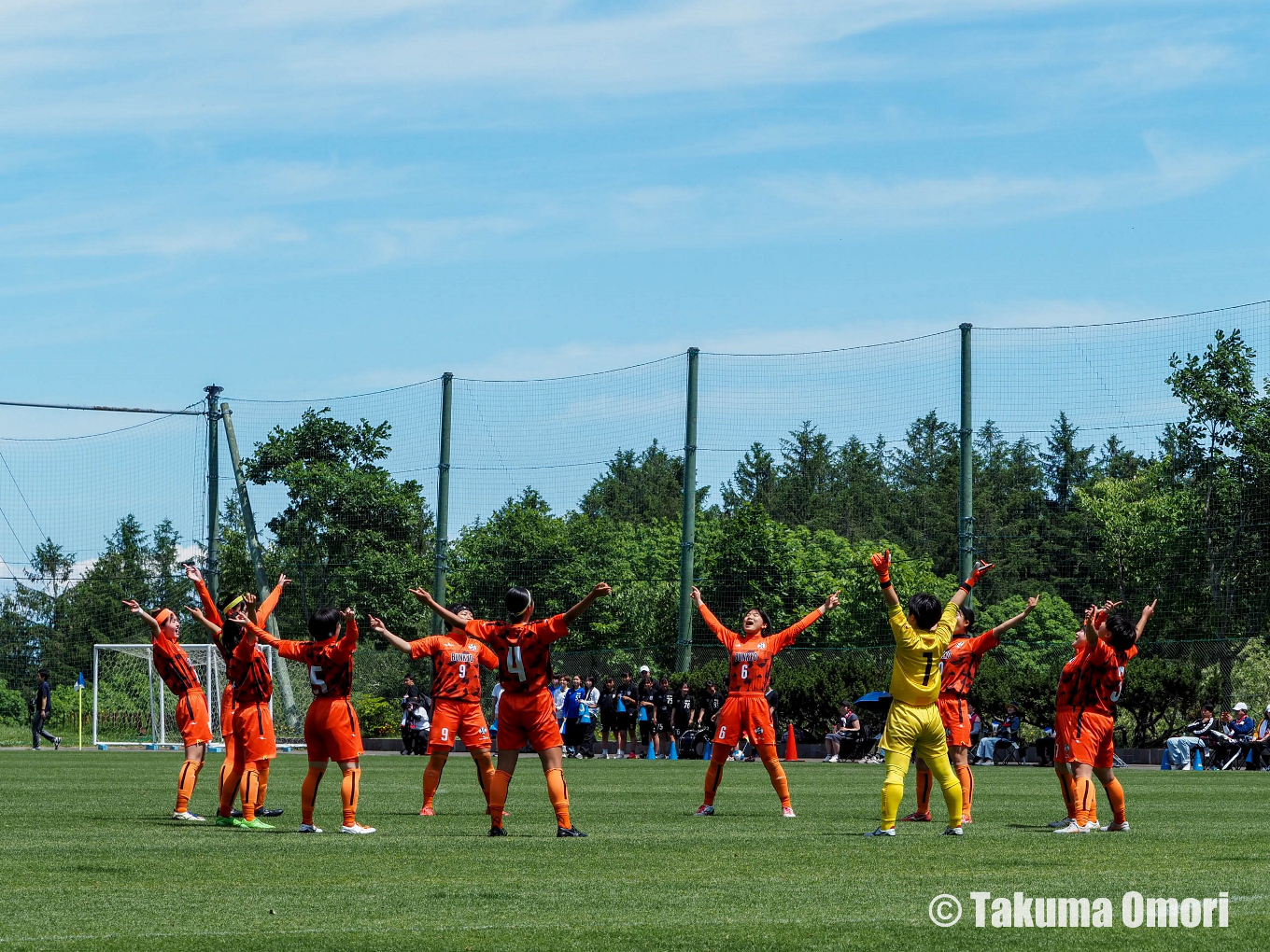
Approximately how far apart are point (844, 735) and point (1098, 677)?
20109mm

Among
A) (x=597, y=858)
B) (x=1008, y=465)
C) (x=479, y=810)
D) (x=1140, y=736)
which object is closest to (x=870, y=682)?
(x=1140, y=736)

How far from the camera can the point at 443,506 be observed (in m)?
41.0

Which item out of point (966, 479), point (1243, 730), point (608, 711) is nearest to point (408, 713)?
point (608, 711)

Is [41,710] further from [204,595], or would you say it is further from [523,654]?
[523,654]

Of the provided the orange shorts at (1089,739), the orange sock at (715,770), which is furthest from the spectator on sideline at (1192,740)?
the orange shorts at (1089,739)

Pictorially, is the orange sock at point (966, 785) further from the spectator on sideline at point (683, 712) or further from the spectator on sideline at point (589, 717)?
the spectator on sideline at point (589, 717)

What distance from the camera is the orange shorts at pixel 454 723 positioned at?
15031 mm

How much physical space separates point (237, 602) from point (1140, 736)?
2573 centimetres

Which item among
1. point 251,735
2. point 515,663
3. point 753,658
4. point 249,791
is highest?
point 753,658

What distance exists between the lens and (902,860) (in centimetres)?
1054

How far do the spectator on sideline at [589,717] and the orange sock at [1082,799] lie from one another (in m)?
22.8

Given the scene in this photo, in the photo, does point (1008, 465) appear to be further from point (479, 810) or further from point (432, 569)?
point (479, 810)

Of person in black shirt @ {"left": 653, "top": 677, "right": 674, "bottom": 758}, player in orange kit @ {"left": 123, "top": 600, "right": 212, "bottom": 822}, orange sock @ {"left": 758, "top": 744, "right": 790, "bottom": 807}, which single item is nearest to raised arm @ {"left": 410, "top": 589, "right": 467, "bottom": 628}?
player in orange kit @ {"left": 123, "top": 600, "right": 212, "bottom": 822}

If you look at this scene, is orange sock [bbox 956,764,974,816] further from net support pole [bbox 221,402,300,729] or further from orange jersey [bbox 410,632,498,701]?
net support pole [bbox 221,402,300,729]
